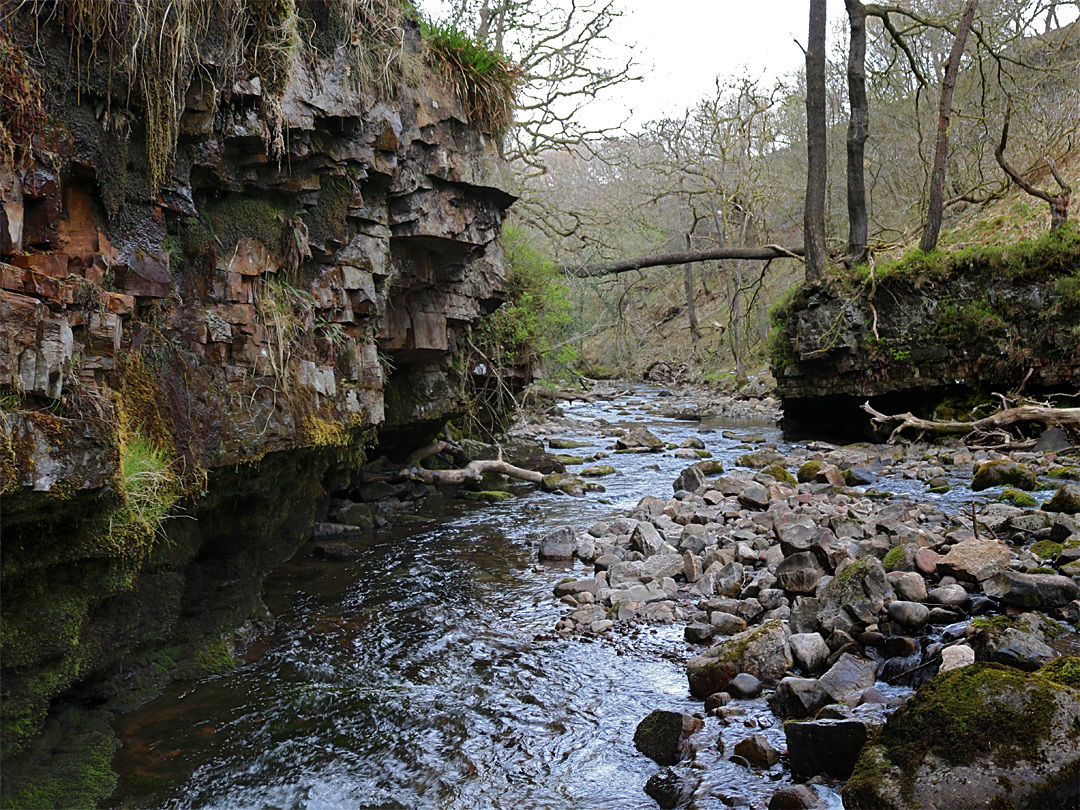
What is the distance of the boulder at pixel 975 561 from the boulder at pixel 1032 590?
0.13 meters

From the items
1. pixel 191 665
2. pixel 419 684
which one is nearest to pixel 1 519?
pixel 191 665

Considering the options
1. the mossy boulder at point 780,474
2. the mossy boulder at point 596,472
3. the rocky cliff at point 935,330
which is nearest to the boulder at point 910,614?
the mossy boulder at point 780,474

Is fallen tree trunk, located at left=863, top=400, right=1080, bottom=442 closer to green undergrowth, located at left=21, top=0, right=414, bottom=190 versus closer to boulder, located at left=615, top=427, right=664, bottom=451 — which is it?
boulder, located at left=615, top=427, right=664, bottom=451

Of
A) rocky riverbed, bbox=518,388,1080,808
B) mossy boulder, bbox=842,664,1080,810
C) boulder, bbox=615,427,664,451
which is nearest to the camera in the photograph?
mossy boulder, bbox=842,664,1080,810

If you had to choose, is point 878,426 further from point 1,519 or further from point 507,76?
point 1,519

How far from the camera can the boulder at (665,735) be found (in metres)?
3.50

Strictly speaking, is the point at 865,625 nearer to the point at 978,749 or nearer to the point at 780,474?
the point at 978,749

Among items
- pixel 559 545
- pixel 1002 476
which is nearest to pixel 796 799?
pixel 559 545

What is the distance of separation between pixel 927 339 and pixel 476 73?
356 inches

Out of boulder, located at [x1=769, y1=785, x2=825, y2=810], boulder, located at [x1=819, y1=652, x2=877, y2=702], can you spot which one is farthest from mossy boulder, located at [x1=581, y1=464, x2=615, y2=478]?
boulder, located at [x1=769, y1=785, x2=825, y2=810]

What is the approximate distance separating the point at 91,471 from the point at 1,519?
37 centimetres

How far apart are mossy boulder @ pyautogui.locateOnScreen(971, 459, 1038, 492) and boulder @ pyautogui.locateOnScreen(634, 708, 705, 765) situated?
6.27 metres

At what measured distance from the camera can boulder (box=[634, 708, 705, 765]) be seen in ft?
11.5

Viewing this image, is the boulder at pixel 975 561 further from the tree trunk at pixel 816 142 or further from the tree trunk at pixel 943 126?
the tree trunk at pixel 816 142
